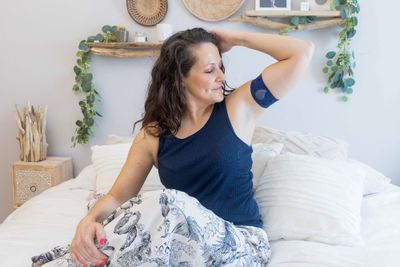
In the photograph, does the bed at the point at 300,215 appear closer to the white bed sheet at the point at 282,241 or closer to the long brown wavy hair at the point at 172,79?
the white bed sheet at the point at 282,241

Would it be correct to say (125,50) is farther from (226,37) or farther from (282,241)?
(282,241)

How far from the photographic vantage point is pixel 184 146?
54.1 inches

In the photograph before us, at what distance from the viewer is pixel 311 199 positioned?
61.6 inches

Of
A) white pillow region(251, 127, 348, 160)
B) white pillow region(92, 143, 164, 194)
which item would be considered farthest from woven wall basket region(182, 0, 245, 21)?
white pillow region(92, 143, 164, 194)

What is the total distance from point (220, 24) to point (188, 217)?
1.50 metres

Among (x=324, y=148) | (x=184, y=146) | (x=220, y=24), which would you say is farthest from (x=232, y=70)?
(x=184, y=146)

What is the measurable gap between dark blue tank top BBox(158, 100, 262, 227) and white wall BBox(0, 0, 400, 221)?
105 centimetres

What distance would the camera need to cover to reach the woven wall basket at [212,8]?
2291 millimetres

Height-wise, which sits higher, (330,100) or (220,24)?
(220,24)

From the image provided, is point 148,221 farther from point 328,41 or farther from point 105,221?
point 328,41

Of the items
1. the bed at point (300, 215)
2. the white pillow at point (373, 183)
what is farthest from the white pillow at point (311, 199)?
the white pillow at point (373, 183)

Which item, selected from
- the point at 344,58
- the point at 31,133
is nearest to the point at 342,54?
the point at 344,58

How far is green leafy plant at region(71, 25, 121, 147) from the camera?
242 centimetres

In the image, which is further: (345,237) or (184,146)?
(345,237)
